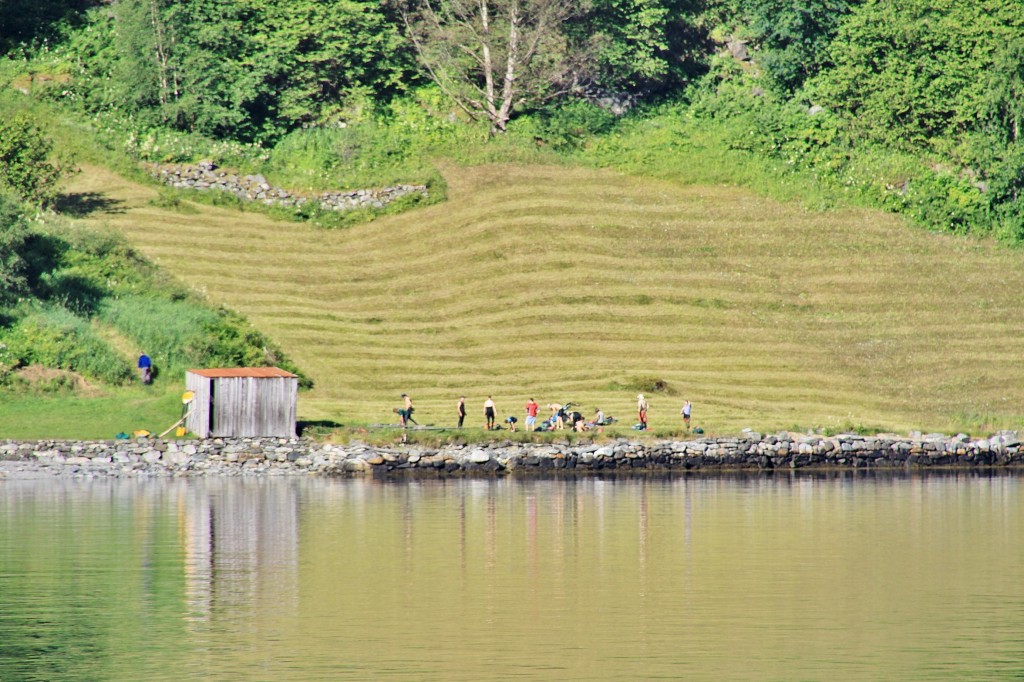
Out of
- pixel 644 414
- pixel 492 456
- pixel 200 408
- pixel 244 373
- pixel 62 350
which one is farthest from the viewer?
pixel 62 350

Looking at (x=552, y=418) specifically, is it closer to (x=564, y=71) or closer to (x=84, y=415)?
(x=84, y=415)

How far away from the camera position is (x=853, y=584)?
30656mm

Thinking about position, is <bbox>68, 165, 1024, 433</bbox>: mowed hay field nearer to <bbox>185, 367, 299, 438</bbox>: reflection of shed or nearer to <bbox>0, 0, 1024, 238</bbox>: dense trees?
<bbox>185, 367, 299, 438</bbox>: reflection of shed

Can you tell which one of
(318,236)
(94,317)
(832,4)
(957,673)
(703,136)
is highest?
(832,4)

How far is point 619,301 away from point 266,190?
22104 mm

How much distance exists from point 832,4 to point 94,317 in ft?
167

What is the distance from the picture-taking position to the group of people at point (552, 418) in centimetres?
5703

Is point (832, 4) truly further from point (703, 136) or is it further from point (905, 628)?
point (905, 628)

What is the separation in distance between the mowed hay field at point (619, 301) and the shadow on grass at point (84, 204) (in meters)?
0.33

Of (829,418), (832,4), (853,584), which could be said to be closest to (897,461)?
(829,418)

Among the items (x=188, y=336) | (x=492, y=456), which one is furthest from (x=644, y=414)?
(x=188, y=336)

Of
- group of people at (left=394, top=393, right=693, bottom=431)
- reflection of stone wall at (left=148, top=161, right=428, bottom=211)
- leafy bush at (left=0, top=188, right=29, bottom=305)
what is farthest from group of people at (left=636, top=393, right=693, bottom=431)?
reflection of stone wall at (left=148, top=161, right=428, bottom=211)

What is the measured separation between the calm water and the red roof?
7.45m

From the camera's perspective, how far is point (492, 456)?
55.2 meters
